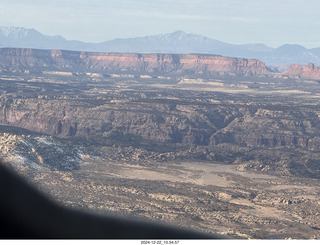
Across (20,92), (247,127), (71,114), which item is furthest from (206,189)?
(20,92)

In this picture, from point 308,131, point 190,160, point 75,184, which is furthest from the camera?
point 308,131

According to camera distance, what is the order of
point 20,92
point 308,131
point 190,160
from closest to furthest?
point 190,160, point 308,131, point 20,92

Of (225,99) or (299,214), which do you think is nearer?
(299,214)

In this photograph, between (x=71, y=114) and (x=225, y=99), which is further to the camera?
(x=225, y=99)

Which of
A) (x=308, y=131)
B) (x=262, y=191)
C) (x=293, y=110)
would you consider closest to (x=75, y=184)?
(x=262, y=191)

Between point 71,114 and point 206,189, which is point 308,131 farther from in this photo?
point 206,189

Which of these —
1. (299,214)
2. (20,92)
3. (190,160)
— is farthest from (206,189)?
(20,92)

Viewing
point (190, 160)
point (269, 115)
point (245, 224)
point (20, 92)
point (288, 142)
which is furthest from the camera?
point (20, 92)

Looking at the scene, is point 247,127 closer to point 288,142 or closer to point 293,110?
point 288,142

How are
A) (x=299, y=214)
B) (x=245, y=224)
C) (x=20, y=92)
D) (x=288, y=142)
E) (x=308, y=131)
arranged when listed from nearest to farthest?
(x=245, y=224), (x=299, y=214), (x=288, y=142), (x=308, y=131), (x=20, y=92)
